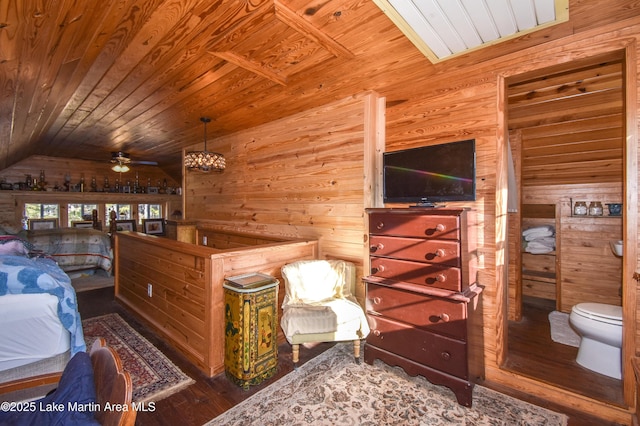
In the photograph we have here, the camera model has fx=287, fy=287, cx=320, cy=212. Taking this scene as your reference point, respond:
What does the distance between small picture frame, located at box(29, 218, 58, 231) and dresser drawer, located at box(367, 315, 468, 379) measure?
695cm

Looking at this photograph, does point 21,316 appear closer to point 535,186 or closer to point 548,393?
point 548,393

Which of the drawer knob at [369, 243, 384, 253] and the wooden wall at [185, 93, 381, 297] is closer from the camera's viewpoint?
the drawer knob at [369, 243, 384, 253]

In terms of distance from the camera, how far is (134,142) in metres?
4.95

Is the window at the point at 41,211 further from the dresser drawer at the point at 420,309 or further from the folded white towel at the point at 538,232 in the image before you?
the folded white towel at the point at 538,232

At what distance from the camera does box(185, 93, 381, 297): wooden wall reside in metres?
2.92

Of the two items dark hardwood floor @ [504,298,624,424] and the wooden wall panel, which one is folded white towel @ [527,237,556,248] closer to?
dark hardwood floor @ [504,298,624,424]

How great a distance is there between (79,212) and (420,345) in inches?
294

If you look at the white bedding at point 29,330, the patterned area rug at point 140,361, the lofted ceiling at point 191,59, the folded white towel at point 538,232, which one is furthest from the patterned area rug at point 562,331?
the white bedding at point 29,330

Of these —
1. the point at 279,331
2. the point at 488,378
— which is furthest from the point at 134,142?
the point at 488,378

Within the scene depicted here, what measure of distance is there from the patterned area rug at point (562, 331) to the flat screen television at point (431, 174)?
6.58 ft

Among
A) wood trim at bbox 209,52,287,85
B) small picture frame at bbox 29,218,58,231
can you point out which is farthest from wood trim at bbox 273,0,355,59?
small picture frame at bbox 29,218,58,231

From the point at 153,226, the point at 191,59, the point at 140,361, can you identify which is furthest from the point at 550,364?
the point at 153,226

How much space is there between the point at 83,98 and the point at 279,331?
9.96 ft

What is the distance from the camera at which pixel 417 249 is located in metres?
2.18
